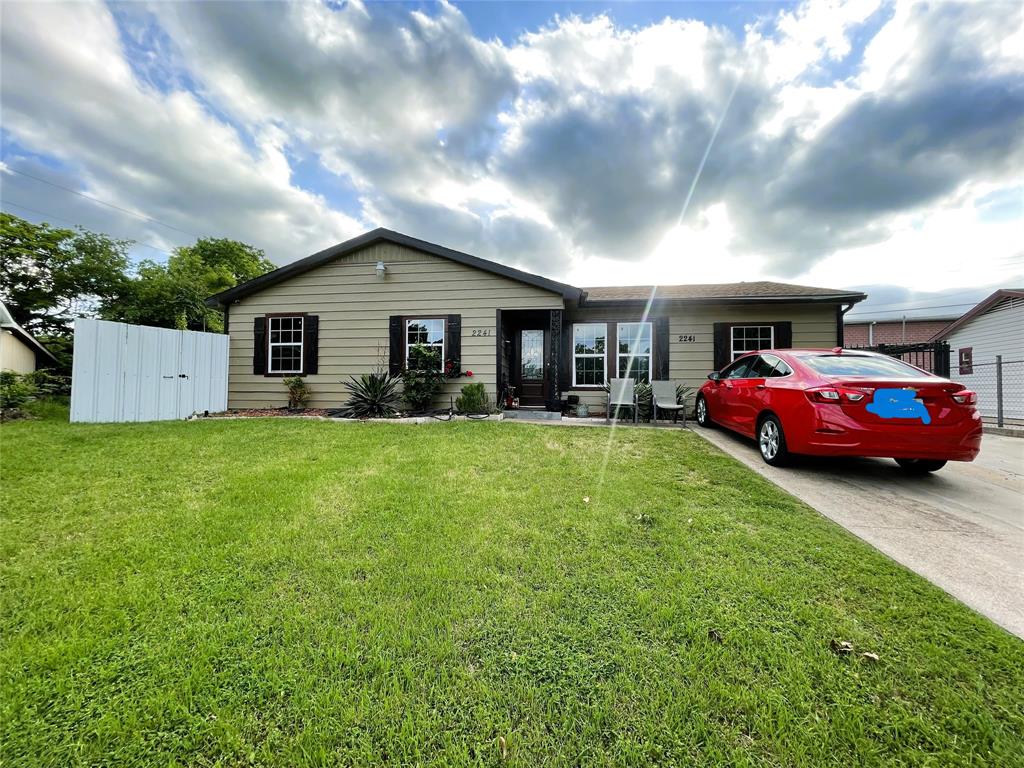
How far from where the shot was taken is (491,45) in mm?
7973

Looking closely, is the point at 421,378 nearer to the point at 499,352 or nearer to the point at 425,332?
the point at 425,332

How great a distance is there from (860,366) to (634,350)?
491cm

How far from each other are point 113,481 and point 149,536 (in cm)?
171

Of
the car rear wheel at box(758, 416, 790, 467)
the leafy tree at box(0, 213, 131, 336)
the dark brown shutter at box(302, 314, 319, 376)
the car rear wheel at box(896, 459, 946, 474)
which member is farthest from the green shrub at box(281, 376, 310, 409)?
the leafy tree at box(0, 213, 131, 336)

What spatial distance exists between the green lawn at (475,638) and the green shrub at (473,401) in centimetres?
469

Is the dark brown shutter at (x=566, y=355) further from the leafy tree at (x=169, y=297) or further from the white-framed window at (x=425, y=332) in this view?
the leafy tree at (x=169, y=297)

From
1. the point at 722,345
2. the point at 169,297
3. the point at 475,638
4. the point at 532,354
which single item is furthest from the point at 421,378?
the point at 169,297

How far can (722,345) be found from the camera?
8383 mm

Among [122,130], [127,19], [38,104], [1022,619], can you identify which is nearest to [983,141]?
[1022,619]

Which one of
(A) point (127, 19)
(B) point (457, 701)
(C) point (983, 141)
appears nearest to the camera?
(B) point (457, 701)

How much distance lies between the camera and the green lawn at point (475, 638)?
44.1 inches

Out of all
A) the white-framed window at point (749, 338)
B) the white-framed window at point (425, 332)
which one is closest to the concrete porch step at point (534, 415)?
the white-framed window at point (425, 332)

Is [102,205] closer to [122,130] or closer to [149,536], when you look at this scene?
[122,130]

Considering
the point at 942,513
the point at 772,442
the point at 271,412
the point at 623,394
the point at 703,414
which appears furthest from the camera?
the point at 271,412
